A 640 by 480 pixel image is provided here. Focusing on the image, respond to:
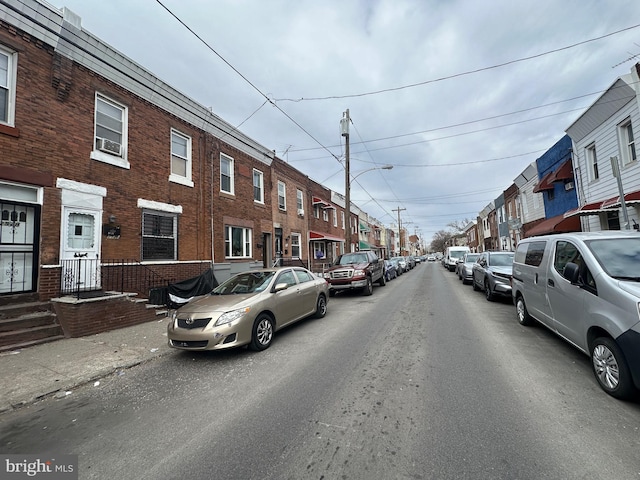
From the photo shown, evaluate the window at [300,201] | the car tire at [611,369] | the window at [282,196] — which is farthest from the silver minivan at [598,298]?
the window at [300,201]

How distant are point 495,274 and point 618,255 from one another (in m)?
6.28

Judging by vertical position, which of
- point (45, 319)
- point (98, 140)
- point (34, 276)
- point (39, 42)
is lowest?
point (45, 319)

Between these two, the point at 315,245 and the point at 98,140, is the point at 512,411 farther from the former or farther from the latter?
the point at 315,245

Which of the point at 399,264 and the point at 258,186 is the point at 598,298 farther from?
the point at 399,264

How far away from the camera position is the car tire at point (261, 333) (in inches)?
222

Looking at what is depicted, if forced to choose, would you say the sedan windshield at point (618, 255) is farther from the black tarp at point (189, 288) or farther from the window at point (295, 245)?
the window at point (295, 245)

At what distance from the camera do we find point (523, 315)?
6.91 m

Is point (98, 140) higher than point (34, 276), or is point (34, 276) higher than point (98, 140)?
point (98, 140)

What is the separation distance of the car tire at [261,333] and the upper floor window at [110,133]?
6.94 meters

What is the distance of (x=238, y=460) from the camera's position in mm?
2682

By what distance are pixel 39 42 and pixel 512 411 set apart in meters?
11.9

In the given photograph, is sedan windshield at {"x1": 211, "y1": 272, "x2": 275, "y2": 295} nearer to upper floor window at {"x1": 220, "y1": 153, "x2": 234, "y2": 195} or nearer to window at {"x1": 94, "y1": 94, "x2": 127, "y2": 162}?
window at {"x1": 94, "y1": 94, "x2": 127, "y2": 162}

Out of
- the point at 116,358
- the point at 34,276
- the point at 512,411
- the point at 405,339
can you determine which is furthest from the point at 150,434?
the point at 34,276

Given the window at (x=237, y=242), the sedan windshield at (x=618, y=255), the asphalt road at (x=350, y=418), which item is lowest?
the asphalt road at (x=350, y=418)
